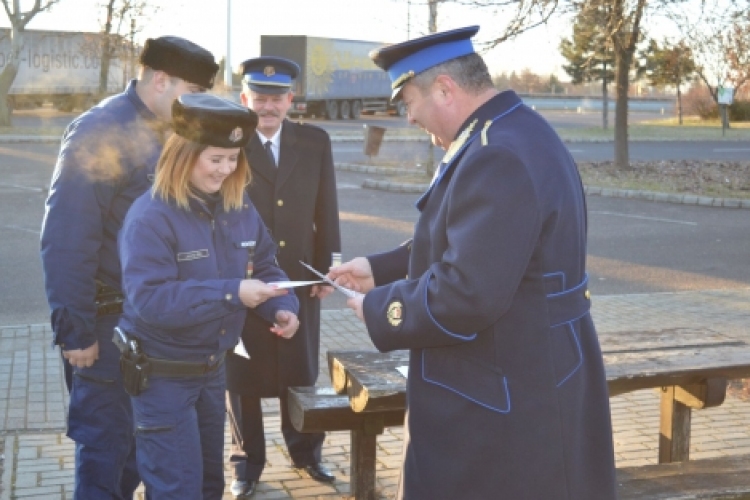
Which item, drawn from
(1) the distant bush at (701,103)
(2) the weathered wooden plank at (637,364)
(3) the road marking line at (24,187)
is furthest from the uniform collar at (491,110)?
(1) the distant bush at (701,103)

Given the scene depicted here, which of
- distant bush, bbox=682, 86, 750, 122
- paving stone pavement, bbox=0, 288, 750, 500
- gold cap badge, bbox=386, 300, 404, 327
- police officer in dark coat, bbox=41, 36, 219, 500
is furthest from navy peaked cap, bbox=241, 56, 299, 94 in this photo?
distant bush, bbox=682, 86, 750, 122

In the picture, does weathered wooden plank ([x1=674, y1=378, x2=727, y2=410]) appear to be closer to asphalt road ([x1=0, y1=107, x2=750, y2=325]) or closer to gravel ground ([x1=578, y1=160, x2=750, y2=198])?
asphalt road ([x1=0, y1=107, x2=750, y2=325])

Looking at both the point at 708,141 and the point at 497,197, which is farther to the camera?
the point at 708,141

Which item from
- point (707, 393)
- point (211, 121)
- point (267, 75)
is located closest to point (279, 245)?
point (267, 75)

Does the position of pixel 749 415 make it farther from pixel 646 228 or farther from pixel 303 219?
pixel 646 228

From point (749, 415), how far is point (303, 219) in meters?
3.14

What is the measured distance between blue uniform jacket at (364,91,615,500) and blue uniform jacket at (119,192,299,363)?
31.0 inches

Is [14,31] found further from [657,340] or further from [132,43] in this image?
[657,340]

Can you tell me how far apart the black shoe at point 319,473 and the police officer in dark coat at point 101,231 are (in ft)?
4.08

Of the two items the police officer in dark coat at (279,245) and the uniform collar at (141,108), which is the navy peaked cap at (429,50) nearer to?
the uniform collar at (141,108)

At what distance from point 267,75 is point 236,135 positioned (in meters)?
1.43

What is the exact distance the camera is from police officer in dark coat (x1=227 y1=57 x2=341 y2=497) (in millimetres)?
4918

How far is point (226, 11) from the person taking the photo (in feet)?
117

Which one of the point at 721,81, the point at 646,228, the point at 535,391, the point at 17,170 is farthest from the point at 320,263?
the point at 721,81
